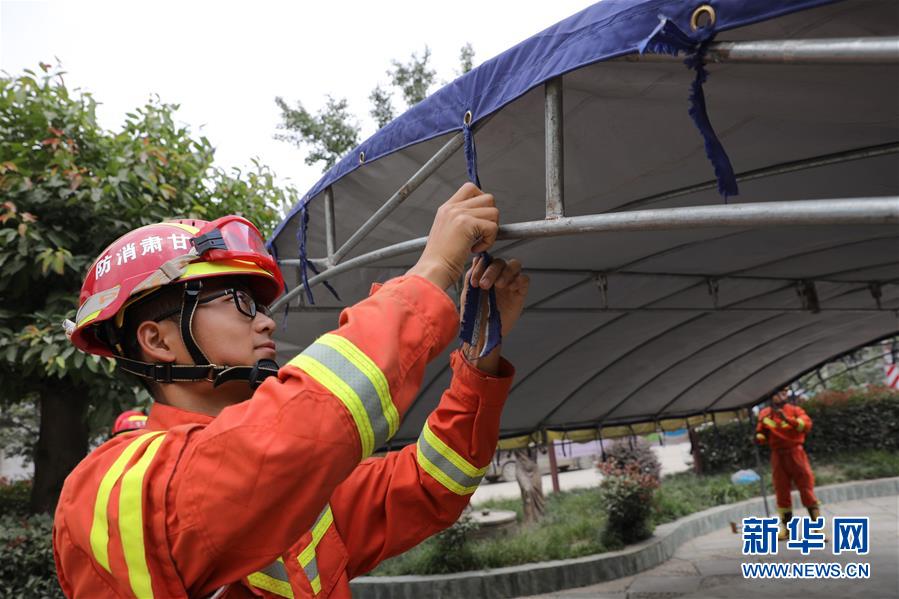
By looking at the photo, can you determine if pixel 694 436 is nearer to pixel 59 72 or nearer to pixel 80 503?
pixel 59 72

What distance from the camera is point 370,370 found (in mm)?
1273

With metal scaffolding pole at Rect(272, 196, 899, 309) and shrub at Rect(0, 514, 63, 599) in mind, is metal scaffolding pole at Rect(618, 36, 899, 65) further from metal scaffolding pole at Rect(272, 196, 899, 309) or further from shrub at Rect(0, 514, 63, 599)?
shrub at Rect(0, 514, 63, 599)

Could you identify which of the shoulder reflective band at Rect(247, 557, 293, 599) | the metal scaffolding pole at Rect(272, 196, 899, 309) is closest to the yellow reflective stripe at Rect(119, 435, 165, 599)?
the shoulder reflective band at Rect(247, 557, 293, 599)

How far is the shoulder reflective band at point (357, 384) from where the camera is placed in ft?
A: 4.11

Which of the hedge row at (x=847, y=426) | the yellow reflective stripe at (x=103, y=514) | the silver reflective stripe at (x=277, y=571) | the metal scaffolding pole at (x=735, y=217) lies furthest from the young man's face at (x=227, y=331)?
the hedge row at (x=847, y=426)

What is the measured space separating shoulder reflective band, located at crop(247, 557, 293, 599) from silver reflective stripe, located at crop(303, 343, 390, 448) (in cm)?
60

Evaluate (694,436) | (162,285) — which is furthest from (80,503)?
(694,436)

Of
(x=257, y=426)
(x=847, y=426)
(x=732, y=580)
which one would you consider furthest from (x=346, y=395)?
(x=847, y=426)

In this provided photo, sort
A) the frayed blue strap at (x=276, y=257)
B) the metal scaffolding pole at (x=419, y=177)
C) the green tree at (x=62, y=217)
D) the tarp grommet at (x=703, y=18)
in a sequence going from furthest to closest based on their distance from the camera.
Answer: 1. the green tree at (x=62, y=217)
2. the frayed blue strap at (x=276, y=257)
3. the metal scaffolding pole at (x=419, y=177)
4. the tarp grommet at (x=703, y=18)

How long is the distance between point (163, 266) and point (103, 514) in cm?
62

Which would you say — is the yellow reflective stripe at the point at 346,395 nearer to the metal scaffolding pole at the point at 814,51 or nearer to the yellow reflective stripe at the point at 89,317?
the yellow reflective stripe at the point at 89,317

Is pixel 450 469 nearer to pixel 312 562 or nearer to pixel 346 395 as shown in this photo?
pixel 312 562

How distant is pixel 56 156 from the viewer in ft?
19.4

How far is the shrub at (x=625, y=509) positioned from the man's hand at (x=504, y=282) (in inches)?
313
